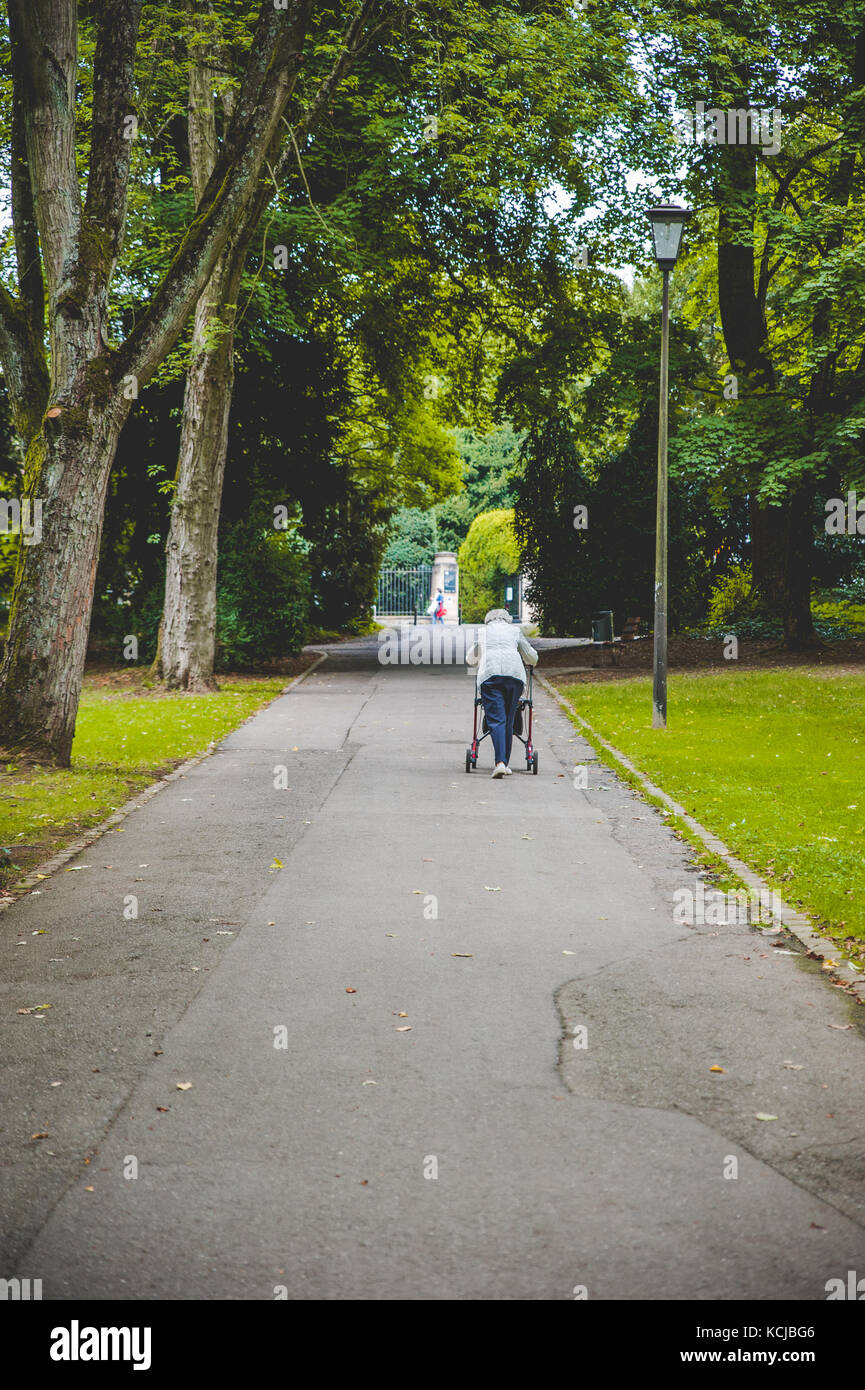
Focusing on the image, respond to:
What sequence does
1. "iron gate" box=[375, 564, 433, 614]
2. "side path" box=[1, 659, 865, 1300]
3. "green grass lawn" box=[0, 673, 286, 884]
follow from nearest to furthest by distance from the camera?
"side path" box=[1, 659, 865, 1300] < "green grass lawn" box=[0, 673, 286, 884] < "iron gate" box=[375, 564, 433, 614]

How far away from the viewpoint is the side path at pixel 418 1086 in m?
3.54

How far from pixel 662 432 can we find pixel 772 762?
4.70 meters

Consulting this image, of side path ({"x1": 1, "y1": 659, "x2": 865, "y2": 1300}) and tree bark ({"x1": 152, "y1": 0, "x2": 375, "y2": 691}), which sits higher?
tree bark ({"x1": 152, "y1": 0, "x2": 375, "y2": 691})

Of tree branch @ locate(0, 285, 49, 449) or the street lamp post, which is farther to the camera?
the street lamp post

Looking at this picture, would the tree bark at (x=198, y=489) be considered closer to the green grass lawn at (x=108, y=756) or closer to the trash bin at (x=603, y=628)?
the green grass lawn at (x=108, y=756)

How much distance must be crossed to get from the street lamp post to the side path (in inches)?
287

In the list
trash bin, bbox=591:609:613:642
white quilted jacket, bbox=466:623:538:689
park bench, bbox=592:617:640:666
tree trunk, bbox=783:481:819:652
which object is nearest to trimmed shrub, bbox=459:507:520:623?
park bench, bbox=592:617:640:666

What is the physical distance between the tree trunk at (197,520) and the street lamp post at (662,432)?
26.2ft

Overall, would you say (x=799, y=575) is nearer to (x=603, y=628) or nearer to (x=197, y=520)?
(x=603, y=628)

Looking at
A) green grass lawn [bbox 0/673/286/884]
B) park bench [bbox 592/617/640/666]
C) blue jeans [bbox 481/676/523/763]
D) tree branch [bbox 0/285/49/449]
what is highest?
tree branch [bbox 0/285/49/449]

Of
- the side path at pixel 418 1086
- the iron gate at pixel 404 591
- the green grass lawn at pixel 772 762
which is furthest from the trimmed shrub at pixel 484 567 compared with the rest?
the side path at pixel 418 1086

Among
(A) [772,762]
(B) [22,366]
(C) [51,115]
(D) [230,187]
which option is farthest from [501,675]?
(C) [51,115]

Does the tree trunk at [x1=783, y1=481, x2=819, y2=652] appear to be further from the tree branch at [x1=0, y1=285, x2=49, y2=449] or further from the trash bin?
the tree branch at [x1=0, y1=285, x2=49, y2=449]

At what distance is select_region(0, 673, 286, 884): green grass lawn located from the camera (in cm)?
991
